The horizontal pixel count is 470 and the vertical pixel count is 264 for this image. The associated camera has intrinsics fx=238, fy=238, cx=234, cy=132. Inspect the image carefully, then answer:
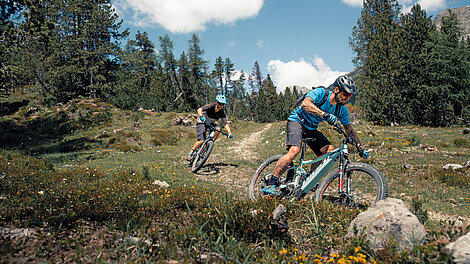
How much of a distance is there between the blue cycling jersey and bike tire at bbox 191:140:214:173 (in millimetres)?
4512

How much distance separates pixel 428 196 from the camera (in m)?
6.02

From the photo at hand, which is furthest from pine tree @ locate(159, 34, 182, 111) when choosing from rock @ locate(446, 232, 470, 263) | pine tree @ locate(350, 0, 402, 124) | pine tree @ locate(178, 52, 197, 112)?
rock @ locate(446, 232, 470, 263)

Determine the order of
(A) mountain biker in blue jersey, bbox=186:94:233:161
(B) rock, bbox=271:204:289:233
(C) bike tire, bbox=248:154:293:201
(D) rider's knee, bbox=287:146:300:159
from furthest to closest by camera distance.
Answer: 1. (A) mountain biker in blue jersey, bbox=186:94:233:161
2. (C) bike tire, bbox=248:154:293:201
3. (D) rider's knee, bbox=287:146:300:159
4. (B) rock, bbox=271:204:289:233

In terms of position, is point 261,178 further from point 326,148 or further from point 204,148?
point 204,148

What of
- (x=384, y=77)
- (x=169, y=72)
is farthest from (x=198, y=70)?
(x=384, y=77)

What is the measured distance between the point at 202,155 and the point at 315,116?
5399 millimetres

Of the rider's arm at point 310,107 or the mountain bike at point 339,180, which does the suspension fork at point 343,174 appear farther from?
the rider's arm at point 310,107

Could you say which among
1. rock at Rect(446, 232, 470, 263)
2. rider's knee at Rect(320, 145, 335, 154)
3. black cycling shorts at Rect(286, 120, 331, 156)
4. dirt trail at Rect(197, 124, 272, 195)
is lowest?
dirt trail at Rect(197, 124, 272, 195)

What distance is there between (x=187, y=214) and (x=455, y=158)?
1098 centimetres

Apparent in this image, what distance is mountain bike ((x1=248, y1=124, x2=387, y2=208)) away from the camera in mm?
4137

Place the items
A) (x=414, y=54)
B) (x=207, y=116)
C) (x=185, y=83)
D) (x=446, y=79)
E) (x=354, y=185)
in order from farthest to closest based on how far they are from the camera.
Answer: (x=185, y=83) < (x=414, y=54) < (x=446, y=79) < (x=207, y=116) < (x=354, y=185)

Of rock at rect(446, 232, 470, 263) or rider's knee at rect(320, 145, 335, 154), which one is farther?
rider's knee at rect(320, 145, 335, 154)

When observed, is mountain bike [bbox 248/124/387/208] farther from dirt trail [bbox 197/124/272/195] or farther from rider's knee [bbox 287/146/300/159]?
dirt trail [bbox 197/124/272/195]

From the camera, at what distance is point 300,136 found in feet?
16.0
